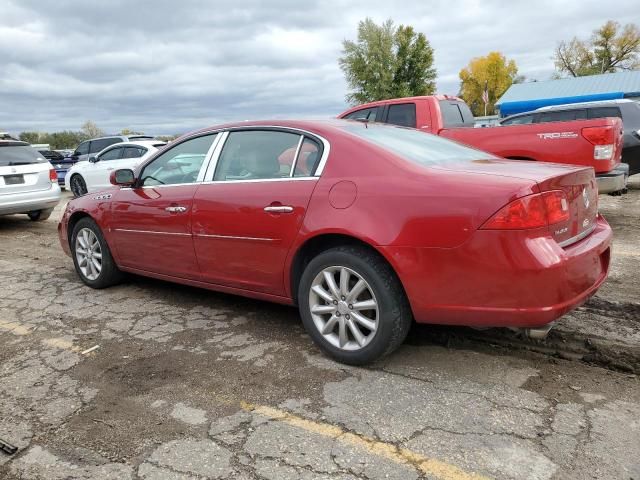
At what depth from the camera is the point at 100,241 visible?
499cm

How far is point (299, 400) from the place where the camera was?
2.84m

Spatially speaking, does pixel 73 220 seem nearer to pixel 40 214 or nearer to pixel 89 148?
pixel 40 214

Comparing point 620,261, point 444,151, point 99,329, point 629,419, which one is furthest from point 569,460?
point 620,261

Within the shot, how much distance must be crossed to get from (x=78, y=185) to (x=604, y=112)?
508 inches

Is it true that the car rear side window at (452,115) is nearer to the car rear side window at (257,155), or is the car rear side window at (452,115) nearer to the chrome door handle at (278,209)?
the car rear side window at (257,155)

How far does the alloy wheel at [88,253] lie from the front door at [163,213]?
1.29 feet

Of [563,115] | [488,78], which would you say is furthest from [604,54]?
[563,115]

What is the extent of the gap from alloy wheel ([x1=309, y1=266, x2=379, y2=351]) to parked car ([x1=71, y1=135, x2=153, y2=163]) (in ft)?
44.0

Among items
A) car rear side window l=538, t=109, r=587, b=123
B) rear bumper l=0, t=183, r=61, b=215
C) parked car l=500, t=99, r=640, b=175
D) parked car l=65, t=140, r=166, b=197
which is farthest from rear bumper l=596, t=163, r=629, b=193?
parked car l=65, t=140, r=166, b=197

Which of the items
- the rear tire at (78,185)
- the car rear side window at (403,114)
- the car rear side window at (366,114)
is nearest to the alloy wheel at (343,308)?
the car rear side window at (403,114)

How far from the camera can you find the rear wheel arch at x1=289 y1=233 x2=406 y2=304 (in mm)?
3053

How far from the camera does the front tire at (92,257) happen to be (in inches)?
196

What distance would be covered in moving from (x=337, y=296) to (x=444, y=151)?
1.31 meters

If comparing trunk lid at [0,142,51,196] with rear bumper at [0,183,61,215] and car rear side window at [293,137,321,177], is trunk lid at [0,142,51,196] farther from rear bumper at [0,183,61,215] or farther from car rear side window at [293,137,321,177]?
car rear side window at [293,137,321,177]
